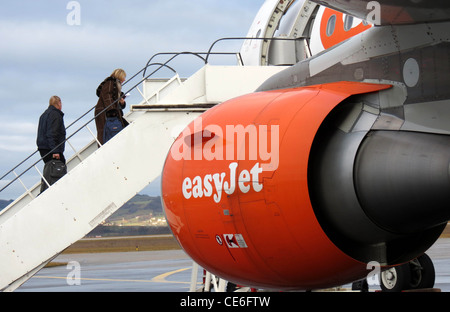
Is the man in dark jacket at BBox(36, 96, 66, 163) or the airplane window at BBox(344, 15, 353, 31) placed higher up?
the airplane window at BBox(344, 15, 353, 31)

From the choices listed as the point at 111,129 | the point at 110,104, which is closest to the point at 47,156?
the point at 111,129

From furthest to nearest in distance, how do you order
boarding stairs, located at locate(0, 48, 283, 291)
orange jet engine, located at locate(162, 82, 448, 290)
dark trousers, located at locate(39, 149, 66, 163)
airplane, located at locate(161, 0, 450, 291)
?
dark trousers, located at locate(39, 149, 66, 163) < boarding stairs, located at locate(0, 48, 283, 291) < orange jet engine, located at locate(162, 82, 448, 290) < airplane, located at locate(161, 0, 450, 291)

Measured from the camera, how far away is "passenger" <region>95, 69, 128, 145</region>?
1146cm

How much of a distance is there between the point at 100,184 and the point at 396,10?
20.2 ft

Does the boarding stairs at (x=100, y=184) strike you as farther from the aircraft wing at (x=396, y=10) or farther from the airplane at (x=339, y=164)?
the aircraft wing at (x=396, y=10)

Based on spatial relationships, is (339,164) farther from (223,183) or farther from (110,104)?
(110,104)

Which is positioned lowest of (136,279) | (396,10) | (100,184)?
(136,279)

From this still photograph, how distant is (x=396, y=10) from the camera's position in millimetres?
5324

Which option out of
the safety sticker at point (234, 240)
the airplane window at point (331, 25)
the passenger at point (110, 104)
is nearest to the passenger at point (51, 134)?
the passenger at point (110, 104)

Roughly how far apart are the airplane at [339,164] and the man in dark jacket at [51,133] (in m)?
5.68

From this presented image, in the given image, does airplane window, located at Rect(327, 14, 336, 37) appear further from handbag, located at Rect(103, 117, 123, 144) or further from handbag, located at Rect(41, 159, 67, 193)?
handbag, located at Rect(41, 159, 67, 193)

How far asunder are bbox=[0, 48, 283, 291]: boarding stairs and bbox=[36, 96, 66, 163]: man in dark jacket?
1164 mm

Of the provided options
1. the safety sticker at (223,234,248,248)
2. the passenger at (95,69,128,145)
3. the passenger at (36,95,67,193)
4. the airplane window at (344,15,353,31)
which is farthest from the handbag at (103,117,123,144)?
the safety sticker at (223,234,248,248)

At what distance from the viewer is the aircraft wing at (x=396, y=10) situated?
5129 mm
